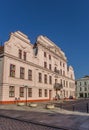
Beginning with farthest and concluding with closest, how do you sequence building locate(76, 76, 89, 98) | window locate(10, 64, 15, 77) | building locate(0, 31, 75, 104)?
building locate(76, 76, 89, 98)
window locate(10, 64, 15, 77)
building locate(0, 31, 75, 104)

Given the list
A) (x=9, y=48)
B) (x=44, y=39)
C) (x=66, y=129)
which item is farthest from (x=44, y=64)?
(x=66, y=129)

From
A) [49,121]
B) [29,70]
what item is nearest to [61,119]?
[49,121]

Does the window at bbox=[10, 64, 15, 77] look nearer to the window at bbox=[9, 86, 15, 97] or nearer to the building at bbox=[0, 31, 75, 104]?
the building at bbox=[0, 31, 75, 104]

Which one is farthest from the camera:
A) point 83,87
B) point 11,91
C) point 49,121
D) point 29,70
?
point 83,87

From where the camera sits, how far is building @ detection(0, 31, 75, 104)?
29.8 meters

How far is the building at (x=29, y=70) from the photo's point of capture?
1174 inches

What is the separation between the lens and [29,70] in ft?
118

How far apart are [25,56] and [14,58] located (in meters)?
3.91

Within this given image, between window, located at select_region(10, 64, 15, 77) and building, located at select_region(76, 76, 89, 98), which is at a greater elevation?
window, located at select_region(10, 64, 15, 77)

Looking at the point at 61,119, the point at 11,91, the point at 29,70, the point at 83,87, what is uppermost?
the point at 29,70

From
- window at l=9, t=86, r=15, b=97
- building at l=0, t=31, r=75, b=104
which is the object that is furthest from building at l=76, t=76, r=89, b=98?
window at l=9, t=86, r=15, b=97

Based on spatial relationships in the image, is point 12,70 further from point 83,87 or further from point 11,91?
point 83,87

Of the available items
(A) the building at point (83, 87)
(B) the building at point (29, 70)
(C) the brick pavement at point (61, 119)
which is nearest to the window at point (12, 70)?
Result: (B) the building at point (29, 70)

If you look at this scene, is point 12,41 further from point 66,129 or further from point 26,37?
point 66,129
